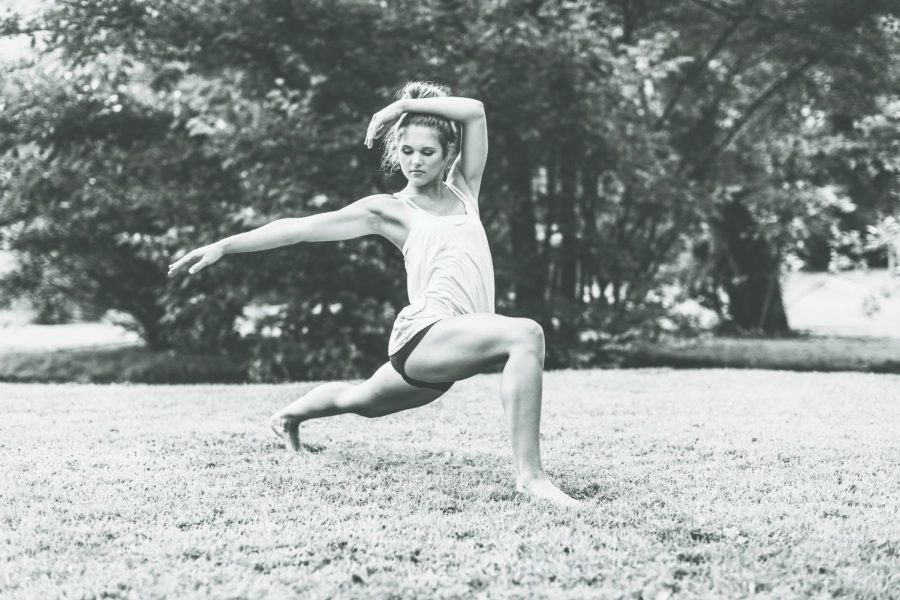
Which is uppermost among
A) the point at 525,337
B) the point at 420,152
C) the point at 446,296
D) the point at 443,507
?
the point at 420,152

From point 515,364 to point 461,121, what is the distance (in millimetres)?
1253

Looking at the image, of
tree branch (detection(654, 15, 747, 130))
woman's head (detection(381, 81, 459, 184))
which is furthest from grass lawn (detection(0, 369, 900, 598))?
tree branch (detection(654, 15, 747, 130))

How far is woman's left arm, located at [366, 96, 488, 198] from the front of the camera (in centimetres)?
394

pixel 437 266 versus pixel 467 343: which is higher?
pixel 437 266

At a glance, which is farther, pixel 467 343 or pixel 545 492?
pixel 467 343

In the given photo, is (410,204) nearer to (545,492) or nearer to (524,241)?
(545,492)

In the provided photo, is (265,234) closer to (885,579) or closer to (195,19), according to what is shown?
(885,579)

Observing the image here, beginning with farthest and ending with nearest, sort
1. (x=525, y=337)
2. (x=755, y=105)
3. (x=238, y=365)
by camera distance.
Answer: (x=755, y=105) → (x=238, y=365) → (x=525, y=337)

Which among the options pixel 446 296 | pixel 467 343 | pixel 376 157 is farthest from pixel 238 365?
pixel 467 343

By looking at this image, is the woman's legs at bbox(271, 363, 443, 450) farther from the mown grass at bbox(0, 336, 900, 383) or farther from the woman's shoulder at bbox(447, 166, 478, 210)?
the mown grass at bbox(0, 336, 900, 383)

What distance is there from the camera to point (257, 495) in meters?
3.63

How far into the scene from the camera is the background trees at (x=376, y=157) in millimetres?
9125

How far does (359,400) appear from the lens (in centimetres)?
Result: 416

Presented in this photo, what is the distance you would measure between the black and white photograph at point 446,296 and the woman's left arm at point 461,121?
0.02 m
